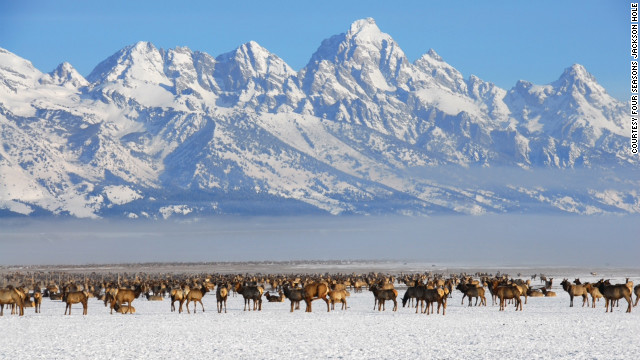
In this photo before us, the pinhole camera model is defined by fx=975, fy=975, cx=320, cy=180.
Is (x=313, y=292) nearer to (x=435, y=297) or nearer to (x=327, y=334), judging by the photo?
(x=435, y=297)

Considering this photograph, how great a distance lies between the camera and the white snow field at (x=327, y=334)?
36.7m

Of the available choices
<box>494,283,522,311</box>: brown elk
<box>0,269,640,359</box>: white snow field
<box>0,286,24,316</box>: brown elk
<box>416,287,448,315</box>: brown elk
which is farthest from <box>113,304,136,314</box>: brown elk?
<box>494,283,522,311</box>: brown elk

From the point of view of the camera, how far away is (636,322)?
153ft

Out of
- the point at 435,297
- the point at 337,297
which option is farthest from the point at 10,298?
the point at 435,297

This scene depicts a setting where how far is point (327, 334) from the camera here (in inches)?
1676

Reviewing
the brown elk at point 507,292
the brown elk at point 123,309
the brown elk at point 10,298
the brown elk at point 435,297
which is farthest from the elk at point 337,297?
the brown elk at point 10,298

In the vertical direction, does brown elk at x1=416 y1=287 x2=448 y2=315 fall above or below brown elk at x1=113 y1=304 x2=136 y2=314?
above

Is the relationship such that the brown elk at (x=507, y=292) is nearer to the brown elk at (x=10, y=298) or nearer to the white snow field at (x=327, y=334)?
the white snow field at (x=327, y=334)

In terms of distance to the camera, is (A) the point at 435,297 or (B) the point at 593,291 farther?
(B) the point at 593,291

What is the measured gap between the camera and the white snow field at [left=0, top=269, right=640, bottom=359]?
3666cm

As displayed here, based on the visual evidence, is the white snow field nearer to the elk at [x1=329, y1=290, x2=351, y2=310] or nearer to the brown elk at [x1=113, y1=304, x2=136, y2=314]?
the brown elk at [x1=113, y1=304, x2=136, y2=314]

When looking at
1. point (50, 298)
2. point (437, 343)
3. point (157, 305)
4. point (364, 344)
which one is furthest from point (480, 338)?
point (50, 298)

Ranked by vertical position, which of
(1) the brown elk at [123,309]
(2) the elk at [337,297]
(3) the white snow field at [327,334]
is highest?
(2) the elk at [337,297]

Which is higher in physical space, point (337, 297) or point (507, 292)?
point (507, 292)
